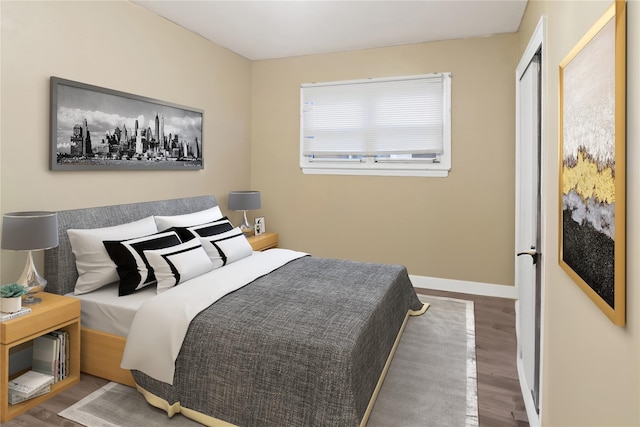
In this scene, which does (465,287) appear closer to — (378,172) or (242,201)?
(378,172)

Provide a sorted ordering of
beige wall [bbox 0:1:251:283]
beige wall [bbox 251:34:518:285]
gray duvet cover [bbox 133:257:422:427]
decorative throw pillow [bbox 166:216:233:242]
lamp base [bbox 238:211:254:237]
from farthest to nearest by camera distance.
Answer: lamp base [bbox 238:211:254:237], beige wall [bbox 251:34:518:285], decorative throw pillow [bbox 166:216:233:242], beige wall [bbox 0:1:251:283], gray duvet cover [bbox 133:257:422:427]

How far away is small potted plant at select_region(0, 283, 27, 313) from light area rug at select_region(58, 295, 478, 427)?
2.09 feet

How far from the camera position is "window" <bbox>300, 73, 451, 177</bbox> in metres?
4.40

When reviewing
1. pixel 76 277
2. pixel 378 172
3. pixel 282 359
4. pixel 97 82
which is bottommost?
pixel 282 359

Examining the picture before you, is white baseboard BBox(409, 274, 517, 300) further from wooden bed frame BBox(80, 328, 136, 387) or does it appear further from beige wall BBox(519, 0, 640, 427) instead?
wooden bed frame BBox(80, 328, 136, 387)

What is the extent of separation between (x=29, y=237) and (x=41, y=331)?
548mm

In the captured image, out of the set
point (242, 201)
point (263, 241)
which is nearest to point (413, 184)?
point (263, 241)

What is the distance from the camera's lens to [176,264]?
2766mm

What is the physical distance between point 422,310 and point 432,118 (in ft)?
6.97

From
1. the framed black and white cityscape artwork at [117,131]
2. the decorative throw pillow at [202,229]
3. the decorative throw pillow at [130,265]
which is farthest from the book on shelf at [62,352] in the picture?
the framed black and white cityscape artwork at [117,131]

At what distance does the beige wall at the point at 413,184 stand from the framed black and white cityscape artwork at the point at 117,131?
1251mm

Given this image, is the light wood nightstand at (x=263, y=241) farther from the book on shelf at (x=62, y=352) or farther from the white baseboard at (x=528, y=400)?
the white baseboard at (x=528, y=400)

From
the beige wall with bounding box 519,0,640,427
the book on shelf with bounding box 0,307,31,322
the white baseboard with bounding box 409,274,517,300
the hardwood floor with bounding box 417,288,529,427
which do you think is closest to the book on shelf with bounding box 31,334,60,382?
the book on shelf with bounding box 0,307,31,322

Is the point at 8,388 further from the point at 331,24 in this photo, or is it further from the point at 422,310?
the point at 331,24
